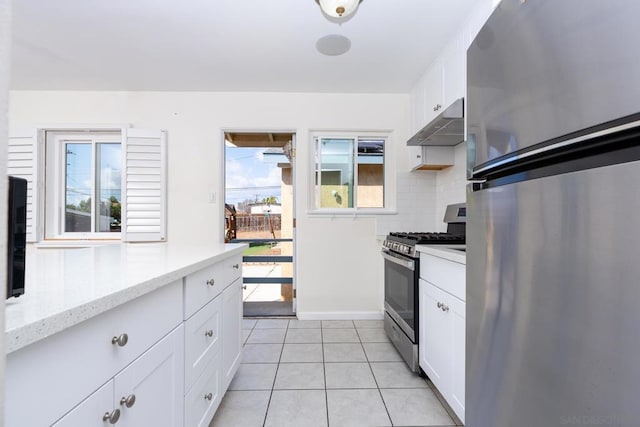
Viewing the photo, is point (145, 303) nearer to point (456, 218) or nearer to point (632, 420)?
point (632, 420)

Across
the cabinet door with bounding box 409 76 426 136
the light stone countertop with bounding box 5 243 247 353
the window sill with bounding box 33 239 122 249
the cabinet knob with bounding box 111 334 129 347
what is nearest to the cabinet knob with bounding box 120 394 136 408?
the cabinet knob with bounding box 111 334 129 347

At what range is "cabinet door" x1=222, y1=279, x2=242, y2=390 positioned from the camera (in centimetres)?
147

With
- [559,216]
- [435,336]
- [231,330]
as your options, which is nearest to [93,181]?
[231,330]

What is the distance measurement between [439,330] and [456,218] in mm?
1138

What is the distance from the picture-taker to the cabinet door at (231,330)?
147 centimetres

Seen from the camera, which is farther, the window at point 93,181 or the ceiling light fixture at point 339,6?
the window at point 93,181

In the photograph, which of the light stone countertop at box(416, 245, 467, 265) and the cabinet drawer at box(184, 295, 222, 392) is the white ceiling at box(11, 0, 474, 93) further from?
the cabinet drawer at box(184, 295, 222, 392)

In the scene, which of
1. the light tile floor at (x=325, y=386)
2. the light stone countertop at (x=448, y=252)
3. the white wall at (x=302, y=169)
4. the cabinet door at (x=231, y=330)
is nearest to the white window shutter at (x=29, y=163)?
the white wall at (x=302, y=169)

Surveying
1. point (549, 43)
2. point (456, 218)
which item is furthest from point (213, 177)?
point (549, 43)

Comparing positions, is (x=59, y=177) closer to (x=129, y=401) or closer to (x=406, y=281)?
(x=129, y=401)

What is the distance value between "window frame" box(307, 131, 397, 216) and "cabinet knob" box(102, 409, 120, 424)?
2.42 meters

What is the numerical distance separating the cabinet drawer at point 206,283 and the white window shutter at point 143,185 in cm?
173

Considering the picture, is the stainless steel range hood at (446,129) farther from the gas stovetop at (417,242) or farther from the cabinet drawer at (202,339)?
the cabinet drawer at (202,339)

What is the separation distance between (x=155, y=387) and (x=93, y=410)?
10.3 inches
